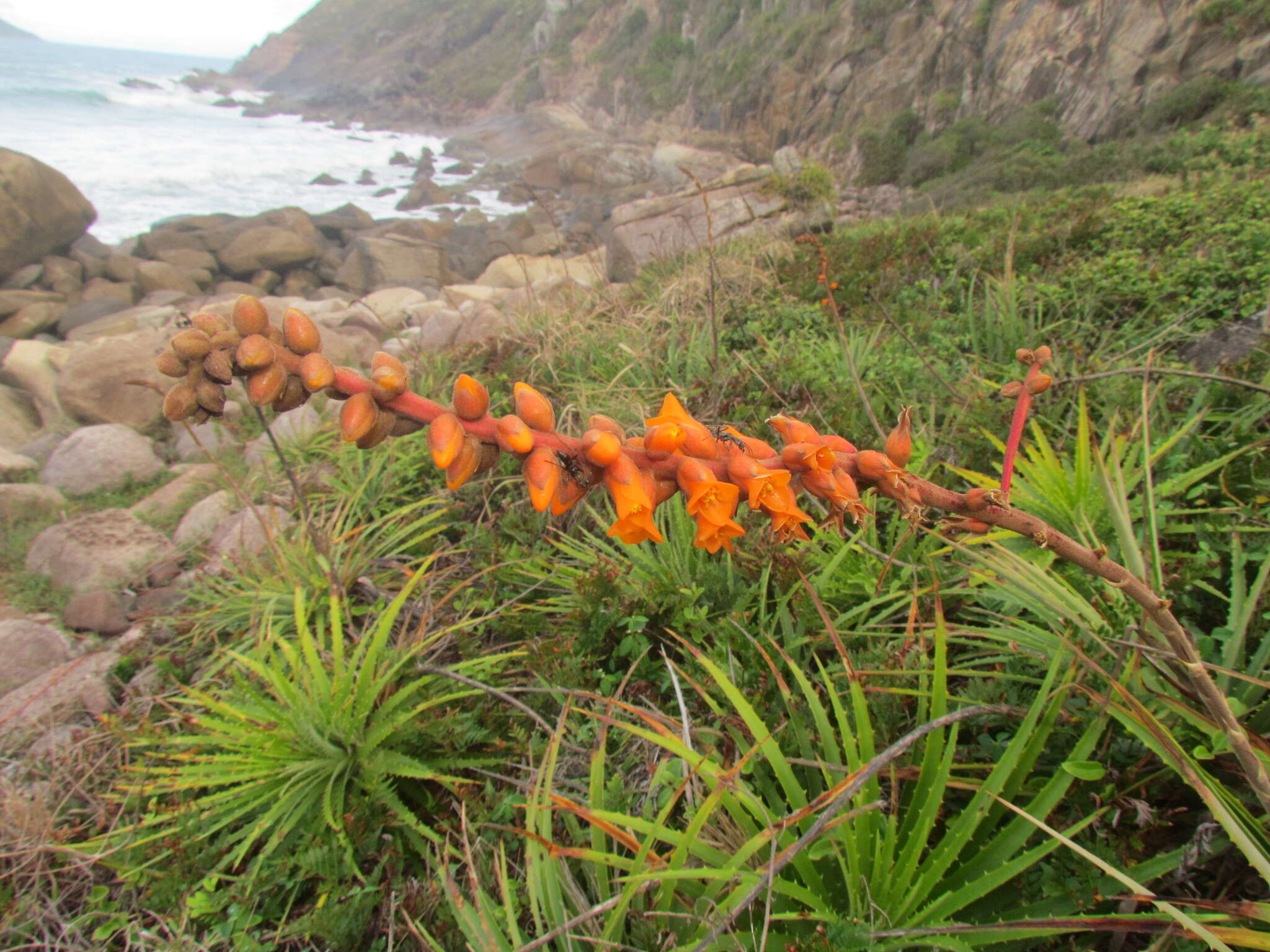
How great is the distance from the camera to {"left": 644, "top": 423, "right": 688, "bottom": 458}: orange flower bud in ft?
2.99

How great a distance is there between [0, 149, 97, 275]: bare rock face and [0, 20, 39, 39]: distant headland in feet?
460

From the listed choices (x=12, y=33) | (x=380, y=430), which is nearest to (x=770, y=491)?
(x=380, y=430)

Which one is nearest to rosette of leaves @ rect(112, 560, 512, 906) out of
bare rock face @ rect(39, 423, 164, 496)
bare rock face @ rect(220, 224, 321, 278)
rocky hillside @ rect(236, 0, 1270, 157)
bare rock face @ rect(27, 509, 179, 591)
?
bare rock face @ rect(27, 509, 179, 591)

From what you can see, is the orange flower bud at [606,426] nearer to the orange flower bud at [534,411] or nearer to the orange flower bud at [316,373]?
the orange flower bud at [534,411]

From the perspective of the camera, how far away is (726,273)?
20.3ft

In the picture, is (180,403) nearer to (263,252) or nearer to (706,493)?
(706,493)

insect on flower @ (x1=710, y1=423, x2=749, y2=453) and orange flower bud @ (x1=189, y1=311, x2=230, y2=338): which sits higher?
orange flower bud @ (x1=189, y1=311, x2=230, y2=338)

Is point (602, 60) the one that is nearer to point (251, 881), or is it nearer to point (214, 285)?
point (214, 285)

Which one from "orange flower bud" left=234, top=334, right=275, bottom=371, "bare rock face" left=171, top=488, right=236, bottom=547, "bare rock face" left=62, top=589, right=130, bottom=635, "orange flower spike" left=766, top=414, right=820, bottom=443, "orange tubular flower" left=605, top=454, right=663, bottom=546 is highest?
"orange flower bud" left=234, top=334, right=275, bottom=371

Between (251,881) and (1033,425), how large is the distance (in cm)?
333

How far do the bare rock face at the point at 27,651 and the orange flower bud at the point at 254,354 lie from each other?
4.93 meters

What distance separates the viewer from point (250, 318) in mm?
798

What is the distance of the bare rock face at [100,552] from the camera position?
5387mm

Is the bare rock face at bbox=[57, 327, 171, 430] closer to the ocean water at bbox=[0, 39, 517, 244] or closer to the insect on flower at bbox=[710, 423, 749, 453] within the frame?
the insect on flower at bbox=[710, 423, 749, 453]
